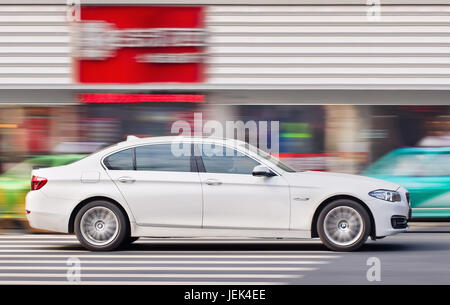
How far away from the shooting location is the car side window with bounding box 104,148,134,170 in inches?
408

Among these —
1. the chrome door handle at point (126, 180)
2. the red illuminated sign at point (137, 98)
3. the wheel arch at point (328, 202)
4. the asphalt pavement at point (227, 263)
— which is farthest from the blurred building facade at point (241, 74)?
the wheel arch at point (328, 202)

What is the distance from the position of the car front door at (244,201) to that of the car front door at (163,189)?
5.7 inches

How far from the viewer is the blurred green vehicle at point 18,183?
1391 cm

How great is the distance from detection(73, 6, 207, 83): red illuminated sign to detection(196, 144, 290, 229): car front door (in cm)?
579

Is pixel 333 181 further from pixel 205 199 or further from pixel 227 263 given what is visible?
pixel 227 263

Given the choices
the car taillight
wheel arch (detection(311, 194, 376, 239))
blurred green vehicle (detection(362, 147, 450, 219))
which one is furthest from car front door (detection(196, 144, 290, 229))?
blurred green vehicle (detection(362, 147, 450, 219))

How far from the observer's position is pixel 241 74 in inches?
615

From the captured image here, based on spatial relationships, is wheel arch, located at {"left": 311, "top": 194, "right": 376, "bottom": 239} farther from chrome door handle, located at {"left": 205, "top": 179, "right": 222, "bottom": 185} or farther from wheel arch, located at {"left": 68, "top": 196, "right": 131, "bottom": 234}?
wheel arch, located at {"left": 68, "top": 196, "right": 131, "bottom": 234}

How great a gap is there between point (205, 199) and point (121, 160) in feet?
4.03

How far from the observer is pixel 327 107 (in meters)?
15.5

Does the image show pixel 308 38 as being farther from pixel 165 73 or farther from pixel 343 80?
pixel 165 73

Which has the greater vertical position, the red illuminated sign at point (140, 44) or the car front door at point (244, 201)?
the red illuminated sign at point (140, 44)

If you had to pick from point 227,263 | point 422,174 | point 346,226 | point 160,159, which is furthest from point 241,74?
point 227,263

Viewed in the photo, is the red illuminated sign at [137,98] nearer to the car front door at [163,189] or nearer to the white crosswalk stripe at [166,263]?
the white crosswalk stripe at [166,263]
